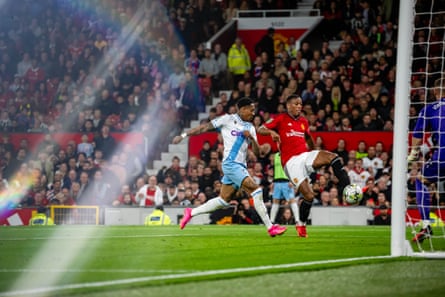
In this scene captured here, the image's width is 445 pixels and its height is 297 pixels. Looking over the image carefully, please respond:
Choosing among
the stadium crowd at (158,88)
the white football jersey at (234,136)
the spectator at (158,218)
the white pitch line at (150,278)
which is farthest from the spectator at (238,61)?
the white pitch line at (150,278)

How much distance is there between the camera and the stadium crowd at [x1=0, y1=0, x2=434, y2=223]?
2197 centimetres

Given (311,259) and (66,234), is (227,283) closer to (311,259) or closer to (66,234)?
(311,259)

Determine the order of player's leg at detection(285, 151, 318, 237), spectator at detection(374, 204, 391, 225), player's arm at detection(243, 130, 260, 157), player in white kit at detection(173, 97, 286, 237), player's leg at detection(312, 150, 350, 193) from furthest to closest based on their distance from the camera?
spectator at detection(374, 204, 391, 225), player's leg at detection(312, 150, 350, 193), player's leg at detection(285, 151, 318, 237), player in white kit at detection(173, 97, 286, 237), player's arm at detection(243, 130, 260, 157)

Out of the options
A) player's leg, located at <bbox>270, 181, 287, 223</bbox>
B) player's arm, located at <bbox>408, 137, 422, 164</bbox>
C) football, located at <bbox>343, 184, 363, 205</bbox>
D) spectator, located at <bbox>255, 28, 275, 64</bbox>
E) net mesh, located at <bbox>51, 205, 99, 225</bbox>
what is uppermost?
spectator, located at <bbox>255, 28, 275, 64</bbox>

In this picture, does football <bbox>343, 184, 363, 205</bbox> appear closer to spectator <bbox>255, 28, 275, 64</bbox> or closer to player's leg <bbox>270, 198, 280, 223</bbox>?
player's leg <bbox>270, 198, 280, 223</bbox>

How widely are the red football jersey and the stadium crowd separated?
5.85 m

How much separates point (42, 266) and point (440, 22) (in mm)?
17772

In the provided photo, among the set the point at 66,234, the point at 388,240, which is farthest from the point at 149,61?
the point at 388,240

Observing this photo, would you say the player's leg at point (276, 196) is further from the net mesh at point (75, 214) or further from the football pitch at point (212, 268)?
the football pitch at point (212, 268)

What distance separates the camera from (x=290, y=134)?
45.0 feet

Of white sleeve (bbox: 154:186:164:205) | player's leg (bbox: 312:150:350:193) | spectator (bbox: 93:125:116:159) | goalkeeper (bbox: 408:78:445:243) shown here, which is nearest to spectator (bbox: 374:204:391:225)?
white sleeve (bbox: 154:186:164:205)

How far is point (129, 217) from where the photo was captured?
2141cm

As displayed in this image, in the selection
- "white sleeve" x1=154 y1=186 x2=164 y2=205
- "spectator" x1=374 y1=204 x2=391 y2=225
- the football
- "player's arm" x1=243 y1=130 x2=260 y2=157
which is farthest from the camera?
"white sleeve" x1=154 y1=186 x2=164 y2=205

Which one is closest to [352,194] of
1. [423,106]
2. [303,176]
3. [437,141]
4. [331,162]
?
[331,162]
